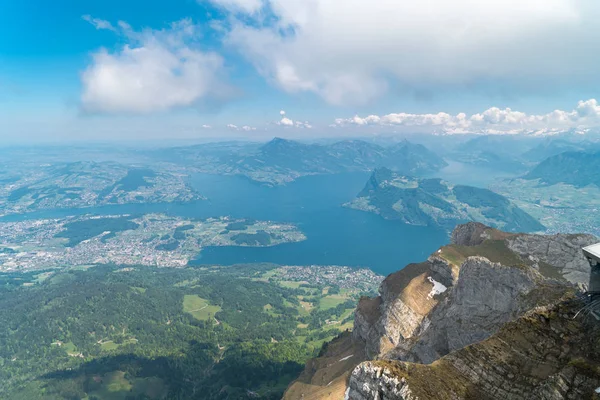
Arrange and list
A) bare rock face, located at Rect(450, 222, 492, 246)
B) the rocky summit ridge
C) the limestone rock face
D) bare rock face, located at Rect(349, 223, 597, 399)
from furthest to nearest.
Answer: bare rock face, located at Rect(450, 222, 492, 246) < bare rock face, located at Rect(349, 223, 597, 399) < the limestone rock face < the rocky summit ridge

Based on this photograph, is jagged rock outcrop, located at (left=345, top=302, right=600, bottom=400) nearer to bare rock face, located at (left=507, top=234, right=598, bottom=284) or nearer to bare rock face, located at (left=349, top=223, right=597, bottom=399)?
bare rock face, located at (left=349, top=223, right=597, bottom=399)

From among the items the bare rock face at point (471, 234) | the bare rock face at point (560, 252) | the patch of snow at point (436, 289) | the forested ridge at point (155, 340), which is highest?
the bare rock face at point (560, 252)

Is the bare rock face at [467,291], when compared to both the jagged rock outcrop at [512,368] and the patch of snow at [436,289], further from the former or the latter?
the jagged rock outcrop at [512,368]

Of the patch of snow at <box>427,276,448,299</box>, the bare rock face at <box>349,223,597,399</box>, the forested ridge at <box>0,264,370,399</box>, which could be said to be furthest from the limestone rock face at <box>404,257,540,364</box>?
the forested ridge at <box>0,264,370,399</box>

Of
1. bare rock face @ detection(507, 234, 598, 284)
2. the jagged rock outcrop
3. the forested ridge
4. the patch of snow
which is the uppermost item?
the jagged rock outcrop

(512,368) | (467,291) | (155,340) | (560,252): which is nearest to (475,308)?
(467,291)

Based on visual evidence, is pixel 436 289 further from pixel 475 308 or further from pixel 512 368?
pixel 512 368

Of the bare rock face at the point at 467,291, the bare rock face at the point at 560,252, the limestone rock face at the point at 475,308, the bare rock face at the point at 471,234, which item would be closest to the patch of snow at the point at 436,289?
the bare rock face at the point at 467,291

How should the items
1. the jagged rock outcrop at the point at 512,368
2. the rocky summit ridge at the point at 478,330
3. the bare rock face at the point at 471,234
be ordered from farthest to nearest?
1. the bare rock face at the point at 471,234
2. the rocky summit ridge at the point at 478,330
3. the jagged rock outcrop at the point at 512,368

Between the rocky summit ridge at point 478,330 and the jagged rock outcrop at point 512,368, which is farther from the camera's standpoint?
the rocky summit ridge at point 478,330

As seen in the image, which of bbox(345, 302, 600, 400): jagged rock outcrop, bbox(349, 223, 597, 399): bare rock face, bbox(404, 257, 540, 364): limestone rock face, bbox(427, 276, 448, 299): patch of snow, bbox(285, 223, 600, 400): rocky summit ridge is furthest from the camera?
bbox(427, 276, 448, 299): patch of snow
